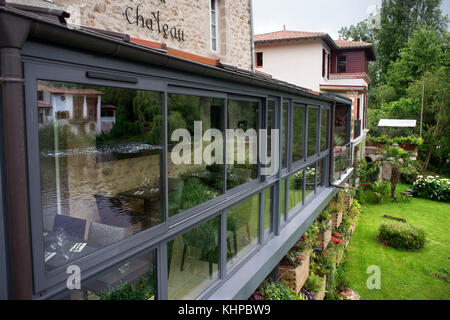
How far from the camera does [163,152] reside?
2.92 metres

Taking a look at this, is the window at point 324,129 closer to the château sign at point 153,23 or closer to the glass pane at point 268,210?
the glass pane at point 268,210

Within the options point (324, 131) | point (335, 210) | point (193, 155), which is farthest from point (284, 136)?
point (335, 210)

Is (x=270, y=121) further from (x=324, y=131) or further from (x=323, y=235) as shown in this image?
(x=323, y=235)

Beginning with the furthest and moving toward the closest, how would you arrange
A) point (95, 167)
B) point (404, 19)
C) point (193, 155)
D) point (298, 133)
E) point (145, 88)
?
1. point (404, 19)
2. point (298, 133)
3. point (95, 167)
4. point (193, 155)
5. point (145, 88)

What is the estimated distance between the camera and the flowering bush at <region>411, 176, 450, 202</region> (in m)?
23.3

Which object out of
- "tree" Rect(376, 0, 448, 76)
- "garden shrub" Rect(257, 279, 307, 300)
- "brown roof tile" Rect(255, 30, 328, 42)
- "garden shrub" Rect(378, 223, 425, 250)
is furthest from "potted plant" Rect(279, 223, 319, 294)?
"tree" Rect(376, 0, 448, 76)

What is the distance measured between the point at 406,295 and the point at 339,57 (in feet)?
59.8

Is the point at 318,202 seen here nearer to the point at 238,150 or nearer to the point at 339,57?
the point at 238,150

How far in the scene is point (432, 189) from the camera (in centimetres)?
2366

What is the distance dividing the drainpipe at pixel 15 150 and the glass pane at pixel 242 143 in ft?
9.11

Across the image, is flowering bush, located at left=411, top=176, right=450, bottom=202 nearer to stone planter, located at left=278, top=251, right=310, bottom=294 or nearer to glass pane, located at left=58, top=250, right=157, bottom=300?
stone planter, located at left=278, top=251, right=310, bottom=294

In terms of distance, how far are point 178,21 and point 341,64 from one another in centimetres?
1938

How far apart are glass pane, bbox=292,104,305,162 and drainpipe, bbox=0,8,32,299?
219 inches
